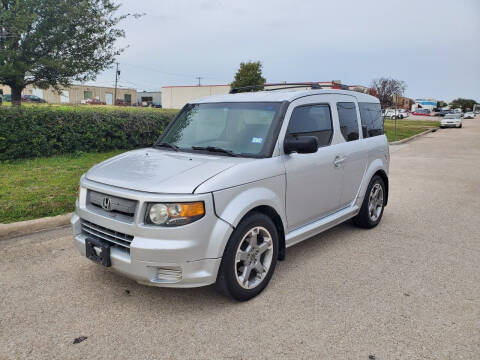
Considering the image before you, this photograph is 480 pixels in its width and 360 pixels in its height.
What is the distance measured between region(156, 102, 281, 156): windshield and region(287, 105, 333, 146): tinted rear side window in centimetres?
24

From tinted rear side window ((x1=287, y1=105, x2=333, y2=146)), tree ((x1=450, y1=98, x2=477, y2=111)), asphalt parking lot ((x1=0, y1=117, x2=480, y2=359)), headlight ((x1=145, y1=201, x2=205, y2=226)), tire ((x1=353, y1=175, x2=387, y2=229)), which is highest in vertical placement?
tree ((x1=450, y1=98, x2=477, y2=111))

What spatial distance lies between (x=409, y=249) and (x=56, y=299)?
391 cm

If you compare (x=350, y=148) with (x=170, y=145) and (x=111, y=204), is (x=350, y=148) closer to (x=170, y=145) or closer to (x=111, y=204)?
(x=170, y=145)

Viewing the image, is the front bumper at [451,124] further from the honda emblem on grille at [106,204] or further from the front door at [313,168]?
the honda emblem on grille at [106,204]

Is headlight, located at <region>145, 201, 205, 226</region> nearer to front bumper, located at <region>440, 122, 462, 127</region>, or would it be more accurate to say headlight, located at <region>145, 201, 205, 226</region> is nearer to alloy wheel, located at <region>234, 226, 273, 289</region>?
alloy wheel, located at <region>234, 226, 273, 289</region>

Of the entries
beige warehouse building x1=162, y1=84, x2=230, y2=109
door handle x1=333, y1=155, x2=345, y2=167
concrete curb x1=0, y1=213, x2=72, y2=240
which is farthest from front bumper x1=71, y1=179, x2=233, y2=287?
beige warehouse building x1=162, y1=84, x2=230, y2=109

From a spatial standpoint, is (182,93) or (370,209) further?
(182,93)

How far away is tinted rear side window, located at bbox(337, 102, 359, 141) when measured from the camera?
4.84m

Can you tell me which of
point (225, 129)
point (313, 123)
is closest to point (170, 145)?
point (225, 129)

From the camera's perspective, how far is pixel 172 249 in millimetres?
3012

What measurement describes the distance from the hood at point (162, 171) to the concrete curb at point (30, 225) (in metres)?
1.95

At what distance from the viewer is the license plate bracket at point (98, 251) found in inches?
129

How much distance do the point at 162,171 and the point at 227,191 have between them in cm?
61

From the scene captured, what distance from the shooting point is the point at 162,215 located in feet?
10.1
